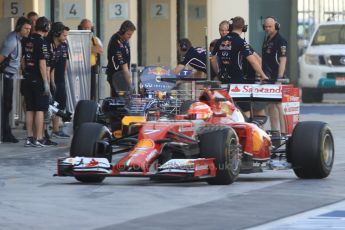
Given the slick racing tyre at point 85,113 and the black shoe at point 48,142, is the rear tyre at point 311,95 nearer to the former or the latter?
the black shoe at point 48,142

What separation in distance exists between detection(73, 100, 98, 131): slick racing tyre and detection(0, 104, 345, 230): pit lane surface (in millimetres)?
2026

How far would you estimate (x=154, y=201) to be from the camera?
12375 mm

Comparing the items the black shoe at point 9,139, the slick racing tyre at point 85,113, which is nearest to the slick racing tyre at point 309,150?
the slick racing tyre at point 85,113

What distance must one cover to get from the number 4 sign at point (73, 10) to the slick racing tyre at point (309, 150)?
1201cm

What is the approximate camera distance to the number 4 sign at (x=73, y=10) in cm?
2583

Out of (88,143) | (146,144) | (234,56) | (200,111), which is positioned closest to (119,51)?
(234,56)

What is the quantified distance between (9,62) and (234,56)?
13.3 feet

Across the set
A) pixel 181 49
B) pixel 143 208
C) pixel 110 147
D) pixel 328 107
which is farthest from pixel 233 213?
pixel 328 107

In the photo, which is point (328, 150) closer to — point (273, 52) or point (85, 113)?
point (85, 113)

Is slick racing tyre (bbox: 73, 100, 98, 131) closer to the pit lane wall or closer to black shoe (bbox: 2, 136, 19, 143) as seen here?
black shoe (bbox: 2, 136, 19, 143)

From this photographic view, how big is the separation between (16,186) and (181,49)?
7.66m

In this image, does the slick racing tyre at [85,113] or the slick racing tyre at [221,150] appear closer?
the slick racing tyre at [221,150]

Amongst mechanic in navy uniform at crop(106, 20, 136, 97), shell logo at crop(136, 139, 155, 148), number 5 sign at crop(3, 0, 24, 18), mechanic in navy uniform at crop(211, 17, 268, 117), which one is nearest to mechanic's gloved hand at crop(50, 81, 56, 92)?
mechanic in navy uniform at crop(106, 20, 136, 97)

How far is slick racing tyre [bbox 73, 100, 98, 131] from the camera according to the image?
58.9 feet
